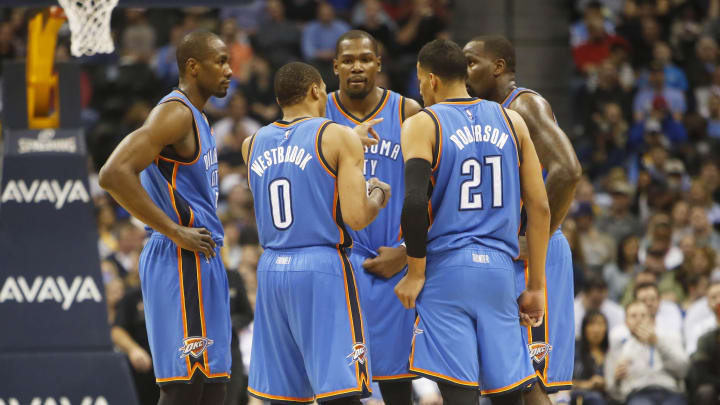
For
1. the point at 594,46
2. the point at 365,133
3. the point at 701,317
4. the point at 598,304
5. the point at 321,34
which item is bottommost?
the point at 701,317

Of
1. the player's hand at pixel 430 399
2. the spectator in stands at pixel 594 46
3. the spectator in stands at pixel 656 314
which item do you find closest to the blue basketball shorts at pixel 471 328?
the player's hand at pixel 430 399

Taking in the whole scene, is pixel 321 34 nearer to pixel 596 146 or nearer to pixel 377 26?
pixel 377 26

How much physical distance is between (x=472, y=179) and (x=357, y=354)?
3.45 ft

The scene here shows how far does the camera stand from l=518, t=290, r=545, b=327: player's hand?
5.37m

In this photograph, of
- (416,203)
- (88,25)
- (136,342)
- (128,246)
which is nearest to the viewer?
(416,203)

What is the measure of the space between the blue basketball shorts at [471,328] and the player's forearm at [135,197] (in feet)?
4.77

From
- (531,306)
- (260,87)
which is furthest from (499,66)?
(260,87)

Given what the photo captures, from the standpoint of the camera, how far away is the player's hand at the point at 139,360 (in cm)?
880

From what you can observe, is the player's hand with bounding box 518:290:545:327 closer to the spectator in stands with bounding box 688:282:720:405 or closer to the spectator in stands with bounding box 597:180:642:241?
the spectator in stands with bounding box 688:282:720:405

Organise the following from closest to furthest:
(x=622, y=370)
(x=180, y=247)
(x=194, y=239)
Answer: (x=194, y=239) < (x=180, y=247) < (x=622, y=370)

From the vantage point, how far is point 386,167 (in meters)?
6.02

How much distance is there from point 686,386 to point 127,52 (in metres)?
8.66

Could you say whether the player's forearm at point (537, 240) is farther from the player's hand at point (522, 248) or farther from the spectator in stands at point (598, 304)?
the spectator in stands at point (598, 304)

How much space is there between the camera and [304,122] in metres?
5.33
